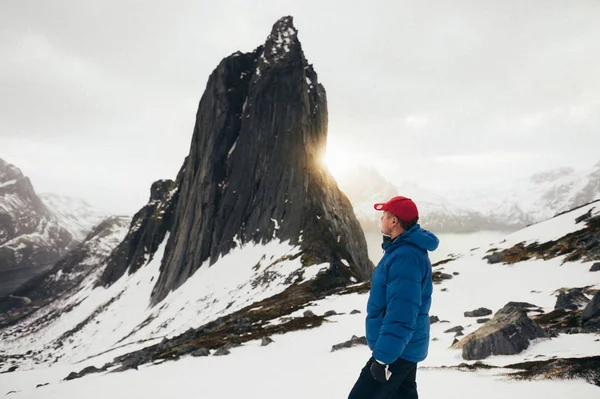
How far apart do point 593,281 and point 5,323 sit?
676 feet

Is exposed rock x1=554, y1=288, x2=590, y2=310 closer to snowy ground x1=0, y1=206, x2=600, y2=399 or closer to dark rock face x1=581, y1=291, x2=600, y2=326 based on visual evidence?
snowy ground x1=0, y1=206, x2=600, y2=399

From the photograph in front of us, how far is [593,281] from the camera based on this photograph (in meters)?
22.5

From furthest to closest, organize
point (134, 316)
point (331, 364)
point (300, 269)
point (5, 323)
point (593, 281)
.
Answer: point (5, 323)
point (134, 316)
point (300, 269)
point (593, 281)
point (331, 364)

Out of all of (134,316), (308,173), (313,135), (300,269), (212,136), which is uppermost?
(212,136)

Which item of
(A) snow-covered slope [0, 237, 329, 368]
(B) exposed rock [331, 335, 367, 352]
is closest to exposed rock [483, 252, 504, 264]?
(A) snow-covered slope [0, 237, 329, 368]

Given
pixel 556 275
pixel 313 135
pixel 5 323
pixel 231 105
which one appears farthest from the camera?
pixel 5 323

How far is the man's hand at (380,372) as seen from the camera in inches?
180

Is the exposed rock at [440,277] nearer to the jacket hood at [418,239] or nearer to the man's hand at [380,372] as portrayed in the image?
the jacket hood at [418,239]

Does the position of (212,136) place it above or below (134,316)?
above

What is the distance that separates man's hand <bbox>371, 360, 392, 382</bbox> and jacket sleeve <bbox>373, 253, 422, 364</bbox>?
0.16 metres

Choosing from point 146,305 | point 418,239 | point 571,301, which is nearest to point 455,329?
point 571,301

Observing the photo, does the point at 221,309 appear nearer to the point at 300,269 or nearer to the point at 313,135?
the point at 300,269

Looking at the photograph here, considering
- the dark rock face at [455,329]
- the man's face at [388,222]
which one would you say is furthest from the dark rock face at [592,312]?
the man's face at [388,222]

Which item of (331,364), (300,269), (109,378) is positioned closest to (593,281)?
(331,364)
